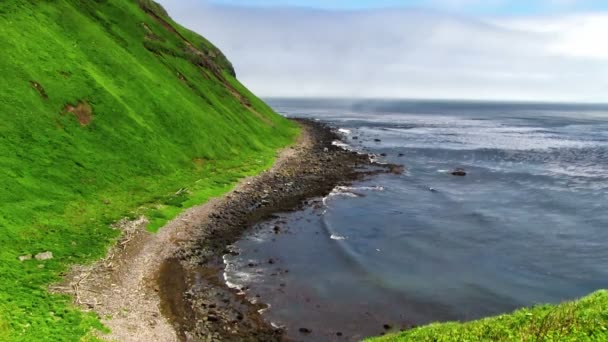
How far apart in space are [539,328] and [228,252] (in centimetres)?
3009

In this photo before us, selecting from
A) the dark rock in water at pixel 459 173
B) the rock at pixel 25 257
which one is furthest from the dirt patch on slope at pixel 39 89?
the dark rock in water at pixel 459 173

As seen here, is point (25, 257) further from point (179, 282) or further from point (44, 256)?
point (179, 282)

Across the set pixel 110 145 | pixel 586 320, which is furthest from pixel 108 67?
pixel 586 320

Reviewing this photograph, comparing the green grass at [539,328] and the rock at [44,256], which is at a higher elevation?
the green grass at [539,328]

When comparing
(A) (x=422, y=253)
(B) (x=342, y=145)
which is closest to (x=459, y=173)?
(B) (x=342, y=145)

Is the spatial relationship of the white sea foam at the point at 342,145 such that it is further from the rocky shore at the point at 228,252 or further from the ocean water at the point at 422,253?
the ocean water at the point at 422,253

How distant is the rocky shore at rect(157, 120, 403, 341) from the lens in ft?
96.5

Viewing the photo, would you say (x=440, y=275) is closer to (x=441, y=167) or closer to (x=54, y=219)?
(x=54, y=219)

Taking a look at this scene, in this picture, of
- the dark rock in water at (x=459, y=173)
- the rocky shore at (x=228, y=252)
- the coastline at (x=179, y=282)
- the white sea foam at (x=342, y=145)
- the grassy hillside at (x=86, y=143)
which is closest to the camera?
the coastline at (x=179, y=282)

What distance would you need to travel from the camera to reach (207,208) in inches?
2109

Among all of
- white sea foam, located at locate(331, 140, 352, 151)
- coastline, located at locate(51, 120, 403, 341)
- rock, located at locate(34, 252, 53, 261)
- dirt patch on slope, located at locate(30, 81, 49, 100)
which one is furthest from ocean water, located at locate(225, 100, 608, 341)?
white sea foam, located at locate(331, 140, 352, 151)

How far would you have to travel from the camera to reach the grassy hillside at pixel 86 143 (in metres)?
31.6

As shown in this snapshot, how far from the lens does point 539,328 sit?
19.9 meters

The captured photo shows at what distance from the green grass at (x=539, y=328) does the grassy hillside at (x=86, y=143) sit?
1967 centimetres
